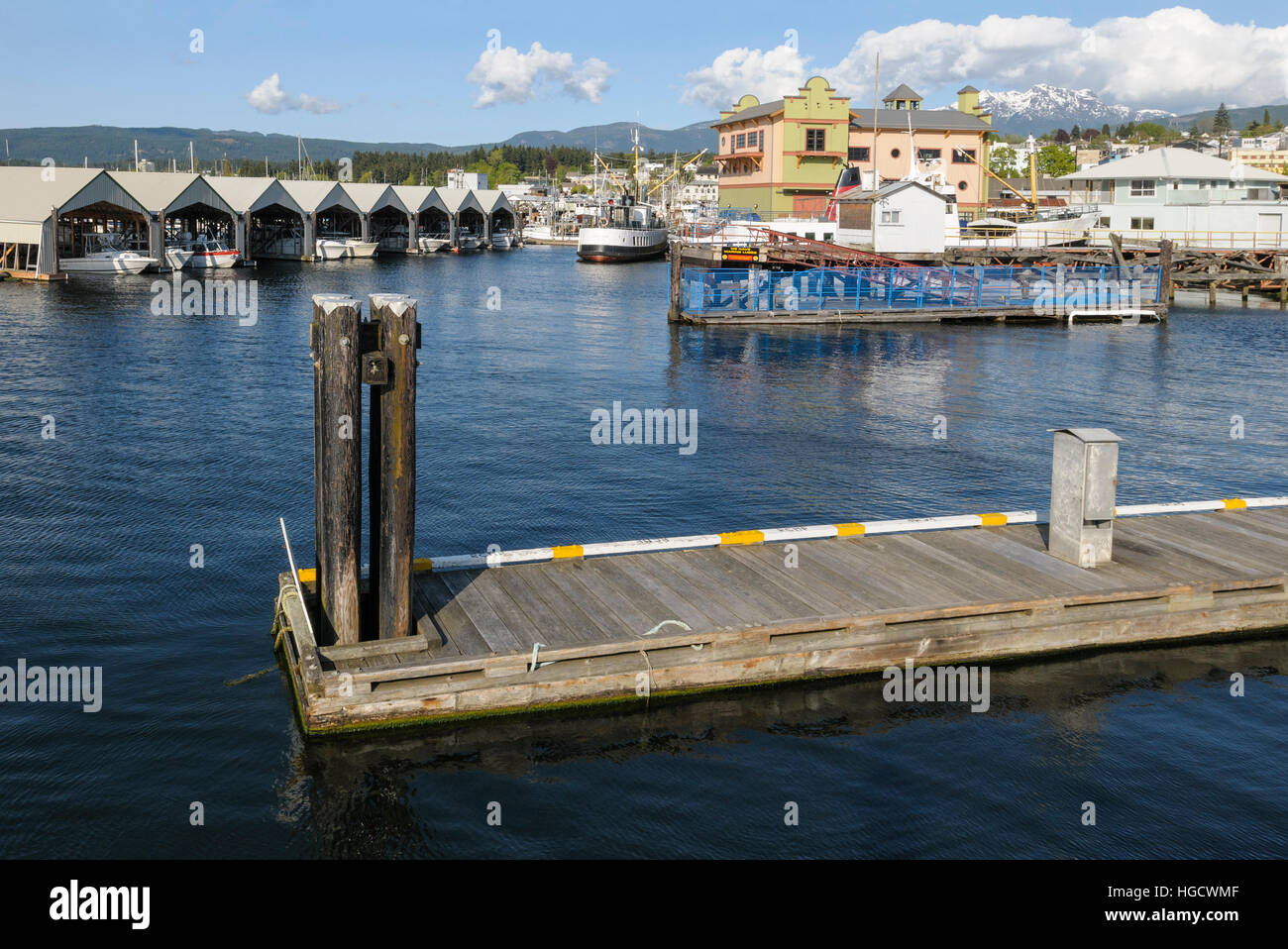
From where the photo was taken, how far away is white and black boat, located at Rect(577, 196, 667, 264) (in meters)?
98.6

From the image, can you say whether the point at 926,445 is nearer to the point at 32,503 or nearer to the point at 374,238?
the point at 32,503

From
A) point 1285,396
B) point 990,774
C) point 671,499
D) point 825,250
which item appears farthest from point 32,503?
point 825,250

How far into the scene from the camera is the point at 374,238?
107 meters

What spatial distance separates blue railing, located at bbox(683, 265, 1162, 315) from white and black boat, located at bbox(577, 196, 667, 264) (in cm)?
4818

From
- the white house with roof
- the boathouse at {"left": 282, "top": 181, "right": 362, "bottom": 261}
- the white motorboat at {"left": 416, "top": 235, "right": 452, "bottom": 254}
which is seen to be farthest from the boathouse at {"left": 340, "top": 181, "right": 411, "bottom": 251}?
the white house with roof

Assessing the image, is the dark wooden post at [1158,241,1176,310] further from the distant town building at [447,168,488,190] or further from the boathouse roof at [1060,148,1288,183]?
the distant town building at [447,168,488,190]

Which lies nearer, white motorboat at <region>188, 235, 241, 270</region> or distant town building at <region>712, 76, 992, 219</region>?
white motorboat at <region>188, 235, 241, 270</region>

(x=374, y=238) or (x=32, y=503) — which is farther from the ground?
(x=374, y=238)

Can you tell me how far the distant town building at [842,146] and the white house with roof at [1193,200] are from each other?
1888 centimetres

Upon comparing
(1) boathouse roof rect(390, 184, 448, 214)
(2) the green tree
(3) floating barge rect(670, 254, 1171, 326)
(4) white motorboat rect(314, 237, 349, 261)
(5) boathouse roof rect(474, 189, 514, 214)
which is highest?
(2) the green tree

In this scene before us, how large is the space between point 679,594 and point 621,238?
290 ft
